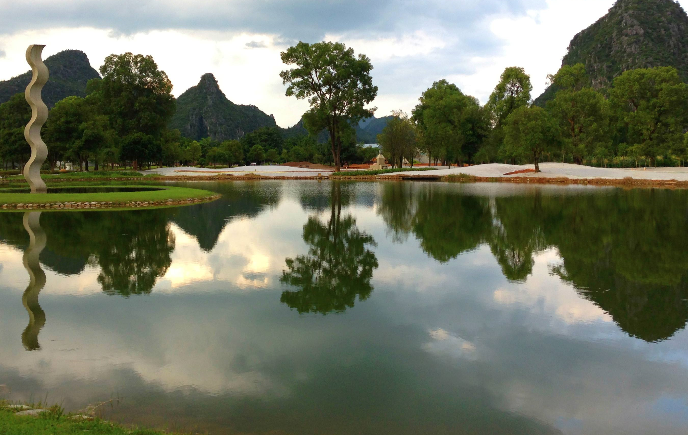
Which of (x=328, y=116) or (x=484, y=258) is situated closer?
(x=484, y=258)

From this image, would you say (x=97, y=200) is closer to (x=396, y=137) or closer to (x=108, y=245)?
(x=108, y=245)

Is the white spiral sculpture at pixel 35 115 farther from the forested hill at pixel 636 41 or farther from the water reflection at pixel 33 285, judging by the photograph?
the forested hill at pixel 636 41

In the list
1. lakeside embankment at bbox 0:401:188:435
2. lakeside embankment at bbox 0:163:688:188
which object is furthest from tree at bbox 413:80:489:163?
lakeside embankment at bbox 0:401:188:435

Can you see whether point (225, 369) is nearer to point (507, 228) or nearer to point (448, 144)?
point (507, 228)

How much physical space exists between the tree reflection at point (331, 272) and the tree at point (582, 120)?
56.7m

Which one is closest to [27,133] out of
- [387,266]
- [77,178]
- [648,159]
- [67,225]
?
[67,225]

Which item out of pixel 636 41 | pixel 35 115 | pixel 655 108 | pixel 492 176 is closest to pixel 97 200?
pixel 35 115

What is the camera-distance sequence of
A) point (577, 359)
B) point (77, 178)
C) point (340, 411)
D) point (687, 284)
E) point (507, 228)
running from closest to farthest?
1. point (340, 411)
2. point (577, 359)
3. point (687, 284)
4. point (507, 228)
5. point (77, 178)

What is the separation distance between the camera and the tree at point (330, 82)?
6981 cm

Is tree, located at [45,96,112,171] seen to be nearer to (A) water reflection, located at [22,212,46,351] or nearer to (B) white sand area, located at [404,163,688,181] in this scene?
(B) white sand area, located at [404,163,688,181]

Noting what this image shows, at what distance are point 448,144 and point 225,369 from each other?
74863 millimetres

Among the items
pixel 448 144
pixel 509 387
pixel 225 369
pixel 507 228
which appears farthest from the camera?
pixel 448 144

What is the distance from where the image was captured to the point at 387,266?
13977 millimetres

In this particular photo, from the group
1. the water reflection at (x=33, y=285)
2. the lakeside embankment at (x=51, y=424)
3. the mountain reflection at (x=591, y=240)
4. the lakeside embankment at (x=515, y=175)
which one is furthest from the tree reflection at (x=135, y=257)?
the lakeside embankment at (x=515, y=175)
